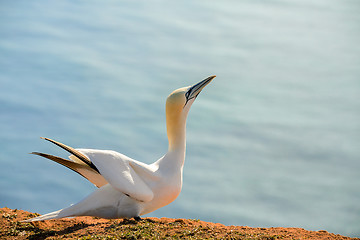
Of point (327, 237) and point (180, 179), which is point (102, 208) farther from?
point (327, 237)

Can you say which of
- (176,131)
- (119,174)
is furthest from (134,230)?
(176,131)

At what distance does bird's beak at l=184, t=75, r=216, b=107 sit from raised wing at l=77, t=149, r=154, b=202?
69.9 inches

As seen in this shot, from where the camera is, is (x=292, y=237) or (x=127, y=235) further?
(x=292, y=237)

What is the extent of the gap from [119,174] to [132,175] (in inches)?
11.8

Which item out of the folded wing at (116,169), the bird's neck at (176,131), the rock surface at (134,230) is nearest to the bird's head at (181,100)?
the bird's neck at (176,131)

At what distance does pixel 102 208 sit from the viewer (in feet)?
35.7

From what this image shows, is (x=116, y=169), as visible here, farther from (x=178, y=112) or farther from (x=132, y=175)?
(x=178, y=112)

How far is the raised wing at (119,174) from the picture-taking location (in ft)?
34.3

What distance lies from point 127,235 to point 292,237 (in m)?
3.03

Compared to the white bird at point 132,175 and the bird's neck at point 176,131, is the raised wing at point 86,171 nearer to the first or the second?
the white bird at point 132,175

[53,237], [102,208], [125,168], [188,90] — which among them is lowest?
[53,237]

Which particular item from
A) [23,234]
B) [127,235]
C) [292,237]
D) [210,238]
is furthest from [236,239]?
[23,234]

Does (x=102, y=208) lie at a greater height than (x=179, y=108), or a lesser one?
lesser

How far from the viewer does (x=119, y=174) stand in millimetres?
10531
